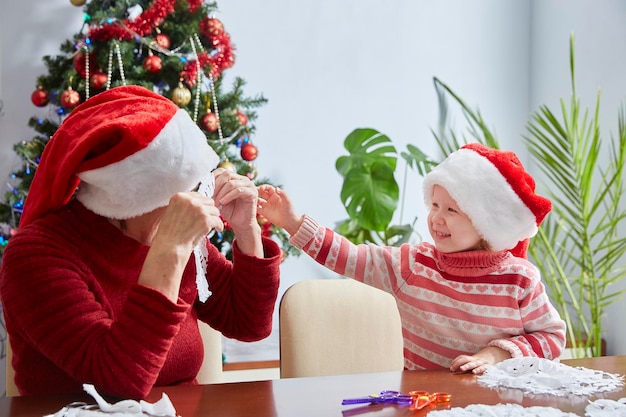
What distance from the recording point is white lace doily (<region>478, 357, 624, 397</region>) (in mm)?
1242

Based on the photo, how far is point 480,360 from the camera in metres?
A: 1.42

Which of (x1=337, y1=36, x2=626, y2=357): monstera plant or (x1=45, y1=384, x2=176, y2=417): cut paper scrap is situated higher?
(x1=337, y1=36, x2=626, y2=357): monstera plant

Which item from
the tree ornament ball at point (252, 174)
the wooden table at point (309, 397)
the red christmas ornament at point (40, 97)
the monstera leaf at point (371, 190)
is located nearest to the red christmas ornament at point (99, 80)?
the red christmas ornament at point (40, 97)

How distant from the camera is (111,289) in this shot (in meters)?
1.32

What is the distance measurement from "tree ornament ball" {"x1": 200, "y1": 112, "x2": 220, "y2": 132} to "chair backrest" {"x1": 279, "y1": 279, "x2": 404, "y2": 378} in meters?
1.12

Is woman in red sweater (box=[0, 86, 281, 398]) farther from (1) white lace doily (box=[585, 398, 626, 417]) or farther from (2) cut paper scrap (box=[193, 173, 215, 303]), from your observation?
(1) white lace doily (box=[585, 398, 626, 417])

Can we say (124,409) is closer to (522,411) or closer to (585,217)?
(522,411)

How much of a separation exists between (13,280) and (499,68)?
133 inches

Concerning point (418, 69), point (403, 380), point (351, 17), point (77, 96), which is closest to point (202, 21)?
point (77, 96)

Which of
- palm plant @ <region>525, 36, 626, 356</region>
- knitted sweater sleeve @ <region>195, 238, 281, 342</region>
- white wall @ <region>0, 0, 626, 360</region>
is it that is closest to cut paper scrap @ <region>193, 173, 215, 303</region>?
knitted sweater sleeve @ <region>195, 238, 281, 342</region>

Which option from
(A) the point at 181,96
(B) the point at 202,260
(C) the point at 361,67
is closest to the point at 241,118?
(A) the point at 181,96

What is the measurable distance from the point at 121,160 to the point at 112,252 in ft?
0.67

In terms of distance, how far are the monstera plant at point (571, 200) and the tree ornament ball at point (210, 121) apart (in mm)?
749

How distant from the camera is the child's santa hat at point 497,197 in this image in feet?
5.41
